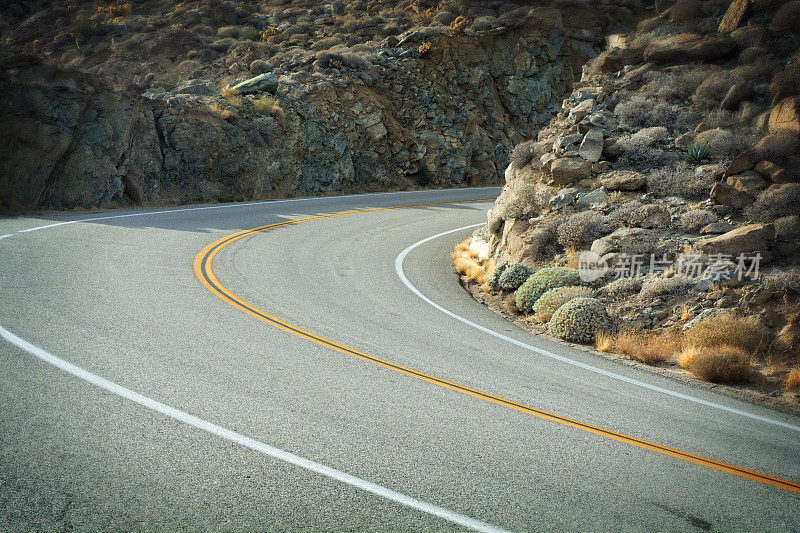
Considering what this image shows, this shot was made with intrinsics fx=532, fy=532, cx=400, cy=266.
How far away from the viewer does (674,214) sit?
11453 mm

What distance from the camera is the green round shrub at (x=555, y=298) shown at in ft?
34.1

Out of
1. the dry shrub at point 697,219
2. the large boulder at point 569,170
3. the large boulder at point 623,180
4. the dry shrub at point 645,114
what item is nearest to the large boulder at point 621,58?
the dry shrub at point 645,114

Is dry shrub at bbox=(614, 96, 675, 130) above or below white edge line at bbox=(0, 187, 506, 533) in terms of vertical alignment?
above

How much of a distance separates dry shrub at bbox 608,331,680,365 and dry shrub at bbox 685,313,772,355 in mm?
334

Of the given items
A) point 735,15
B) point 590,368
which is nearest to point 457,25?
point 735,15

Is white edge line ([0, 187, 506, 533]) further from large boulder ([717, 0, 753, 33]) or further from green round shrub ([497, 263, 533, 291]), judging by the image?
large boulder ([717, 0, 753, 33])

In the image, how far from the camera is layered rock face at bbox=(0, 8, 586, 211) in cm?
1802

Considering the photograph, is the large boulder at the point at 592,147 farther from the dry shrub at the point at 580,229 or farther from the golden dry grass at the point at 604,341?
the golden dry grass at the point at 604,341

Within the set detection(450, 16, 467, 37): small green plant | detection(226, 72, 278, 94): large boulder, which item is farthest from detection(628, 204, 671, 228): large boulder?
detection(450, 16, 467, 37): small green plant

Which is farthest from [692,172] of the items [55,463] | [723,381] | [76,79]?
[76,79]

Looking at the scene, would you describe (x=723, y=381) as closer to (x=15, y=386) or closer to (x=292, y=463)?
(x=292, y=463)

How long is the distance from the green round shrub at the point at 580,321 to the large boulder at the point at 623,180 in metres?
4.08

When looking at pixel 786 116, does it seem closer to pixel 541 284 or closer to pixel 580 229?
pixel 580 229
